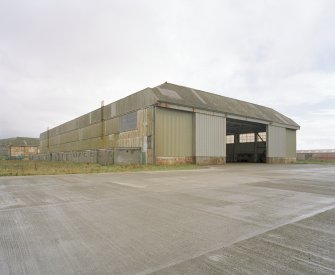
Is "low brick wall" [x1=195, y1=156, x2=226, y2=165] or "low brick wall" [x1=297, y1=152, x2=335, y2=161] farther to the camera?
"low brick wall" [x1=297, y1=152, x2=335, y2=161]

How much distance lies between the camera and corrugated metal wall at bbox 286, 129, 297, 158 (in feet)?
132

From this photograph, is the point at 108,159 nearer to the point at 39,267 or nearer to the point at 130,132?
the point at 130,132

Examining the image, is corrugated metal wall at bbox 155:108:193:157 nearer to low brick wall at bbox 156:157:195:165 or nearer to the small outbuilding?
low brick wall at bbox 156:157:195:165

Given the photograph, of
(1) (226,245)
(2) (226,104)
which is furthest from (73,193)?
(2) (226,104)

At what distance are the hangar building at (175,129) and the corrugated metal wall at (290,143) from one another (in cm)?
17

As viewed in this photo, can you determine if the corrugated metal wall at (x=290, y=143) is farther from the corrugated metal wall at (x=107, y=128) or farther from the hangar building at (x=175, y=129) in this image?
the corrugated metal wall at (x=107, y=128)

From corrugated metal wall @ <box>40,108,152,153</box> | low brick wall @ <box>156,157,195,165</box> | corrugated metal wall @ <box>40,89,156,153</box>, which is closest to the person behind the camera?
low brick wall @ <box>156,157,195,165</box>

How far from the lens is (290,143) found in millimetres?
40906

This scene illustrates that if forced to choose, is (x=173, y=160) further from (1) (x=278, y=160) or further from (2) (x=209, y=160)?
(1) (x=278, y=160)

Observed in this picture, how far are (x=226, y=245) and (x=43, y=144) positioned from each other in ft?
241

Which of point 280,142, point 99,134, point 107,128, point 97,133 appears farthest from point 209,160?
point 97,133

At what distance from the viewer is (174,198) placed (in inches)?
279

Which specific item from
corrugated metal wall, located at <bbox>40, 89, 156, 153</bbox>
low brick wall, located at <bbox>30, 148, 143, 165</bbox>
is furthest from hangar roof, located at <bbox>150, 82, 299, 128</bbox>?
low brick wall, located at <bbox>30, 148, 143, 165</bbox>

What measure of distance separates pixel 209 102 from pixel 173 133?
754 centimetres
